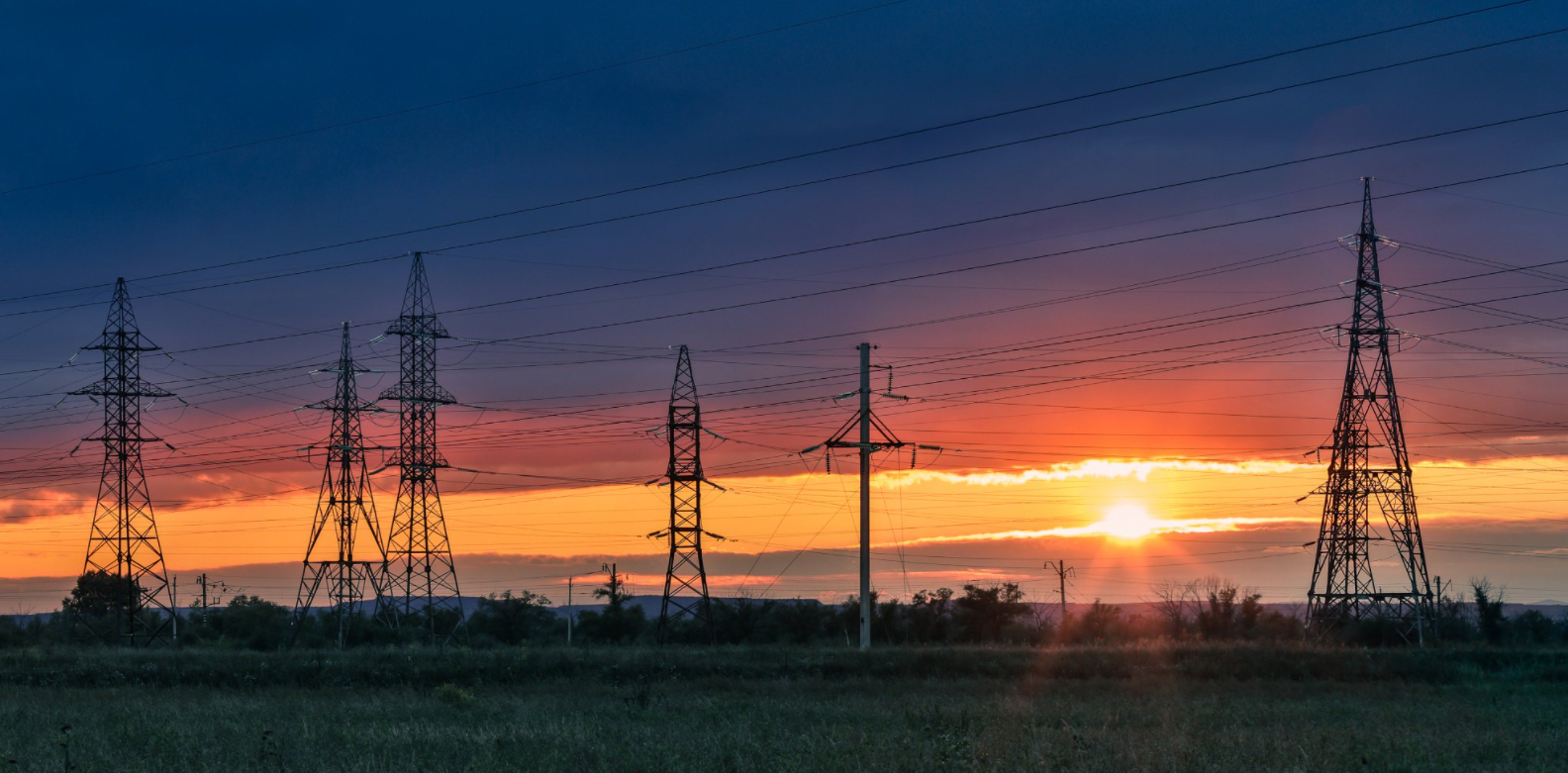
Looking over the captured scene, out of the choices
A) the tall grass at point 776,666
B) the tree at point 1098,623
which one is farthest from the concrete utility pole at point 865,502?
the tree at point 1098,623

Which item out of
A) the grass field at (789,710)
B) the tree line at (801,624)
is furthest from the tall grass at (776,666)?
the tree line at (801,624)

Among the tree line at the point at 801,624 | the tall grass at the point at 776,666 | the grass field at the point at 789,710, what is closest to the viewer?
the grass field at the point at 789,710

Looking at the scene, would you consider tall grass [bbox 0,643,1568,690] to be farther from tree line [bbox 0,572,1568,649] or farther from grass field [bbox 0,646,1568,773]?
Answer: tree line [bbox 0,572,1568,649]

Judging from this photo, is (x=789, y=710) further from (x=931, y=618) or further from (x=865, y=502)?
(x=931, y=618)

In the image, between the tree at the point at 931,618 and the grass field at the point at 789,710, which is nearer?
the grass field at the point at 789,710

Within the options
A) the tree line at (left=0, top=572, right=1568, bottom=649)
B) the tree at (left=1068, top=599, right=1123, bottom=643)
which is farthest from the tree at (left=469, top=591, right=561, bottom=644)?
the tree at (left=1068, top=599, right=1123, bottom=643)

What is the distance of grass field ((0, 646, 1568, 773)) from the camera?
26.2m

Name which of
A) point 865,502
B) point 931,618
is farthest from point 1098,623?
point 865,502

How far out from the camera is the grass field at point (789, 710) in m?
26.2

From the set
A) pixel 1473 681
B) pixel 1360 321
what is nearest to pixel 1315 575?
pixel 1360 321

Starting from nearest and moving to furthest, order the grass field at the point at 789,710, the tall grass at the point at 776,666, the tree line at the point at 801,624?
the grass field at the point at 789,710 → the tall grass at the point at 776,666 → the tree line at the point at 801,624

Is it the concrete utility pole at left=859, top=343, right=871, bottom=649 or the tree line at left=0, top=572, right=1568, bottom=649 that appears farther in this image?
the tree line at left=0, top=572, right=1568, bottom=649

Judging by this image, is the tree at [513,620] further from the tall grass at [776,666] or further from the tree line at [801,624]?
the tall grass at [776,666]

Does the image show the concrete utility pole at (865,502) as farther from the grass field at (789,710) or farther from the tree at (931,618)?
the tree at (931,618)
